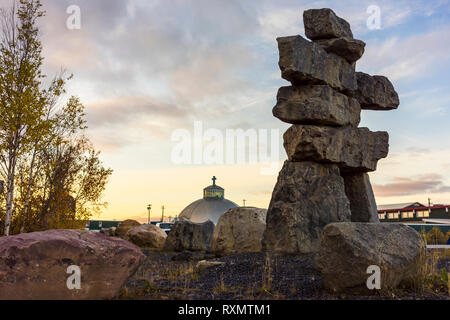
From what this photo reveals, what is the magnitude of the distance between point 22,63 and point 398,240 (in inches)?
523

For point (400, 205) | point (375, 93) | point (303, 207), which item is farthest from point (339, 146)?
point (400, 205)

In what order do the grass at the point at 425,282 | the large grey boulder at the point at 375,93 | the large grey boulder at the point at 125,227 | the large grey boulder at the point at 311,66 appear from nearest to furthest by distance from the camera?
1. the grass at the point at 425,282
2. the large grey boulder at the point at 311,66
3. the large grey boulder at the point at 375,93
4. the large grey boulder at the point at 125,227

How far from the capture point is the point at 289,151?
Result: 481 inches

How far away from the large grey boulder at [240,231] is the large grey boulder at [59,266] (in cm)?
736

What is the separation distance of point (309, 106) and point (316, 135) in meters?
0.83

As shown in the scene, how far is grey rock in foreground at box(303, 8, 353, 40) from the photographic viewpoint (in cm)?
1280

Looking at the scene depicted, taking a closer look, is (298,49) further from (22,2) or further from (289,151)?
(22,2)

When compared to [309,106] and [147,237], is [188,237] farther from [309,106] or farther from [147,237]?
[309,106]

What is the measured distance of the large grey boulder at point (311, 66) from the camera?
442 inches

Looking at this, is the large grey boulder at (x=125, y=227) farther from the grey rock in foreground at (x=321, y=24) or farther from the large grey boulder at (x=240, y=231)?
the grey rock in foreground at (x=321, y=24)

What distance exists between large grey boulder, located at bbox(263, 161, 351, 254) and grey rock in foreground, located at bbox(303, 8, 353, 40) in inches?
158

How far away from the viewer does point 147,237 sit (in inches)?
862

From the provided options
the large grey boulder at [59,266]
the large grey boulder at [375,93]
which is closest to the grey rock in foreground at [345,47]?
the large grey boulder at [375,93]

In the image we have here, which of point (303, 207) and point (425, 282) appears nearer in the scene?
point (425, 282)
